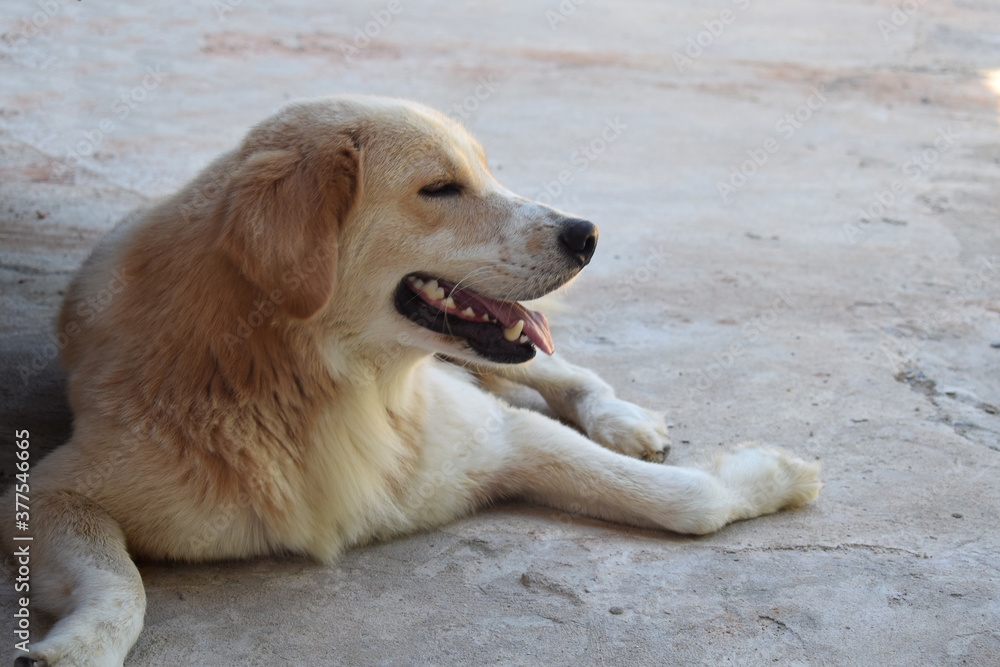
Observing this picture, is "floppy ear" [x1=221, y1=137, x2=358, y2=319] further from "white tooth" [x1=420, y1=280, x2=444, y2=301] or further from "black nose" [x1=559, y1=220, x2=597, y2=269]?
"black nose" [x1=559, y1=220, x2=597, y2=269]

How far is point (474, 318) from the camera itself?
2967 mm

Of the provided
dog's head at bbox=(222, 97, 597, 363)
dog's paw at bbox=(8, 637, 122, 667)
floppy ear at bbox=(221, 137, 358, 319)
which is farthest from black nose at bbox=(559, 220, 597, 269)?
dog's paw at bbox=(8, 637, 122, 667)

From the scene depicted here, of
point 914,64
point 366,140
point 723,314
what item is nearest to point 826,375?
point 723,314

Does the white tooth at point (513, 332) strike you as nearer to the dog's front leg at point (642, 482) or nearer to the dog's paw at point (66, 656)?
the dog's front leg at point (642, 482)

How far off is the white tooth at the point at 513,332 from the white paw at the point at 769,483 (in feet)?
3.33

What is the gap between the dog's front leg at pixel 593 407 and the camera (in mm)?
3822

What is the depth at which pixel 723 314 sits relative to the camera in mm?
5312

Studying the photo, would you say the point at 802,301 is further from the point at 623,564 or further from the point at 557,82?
the point at 557,82

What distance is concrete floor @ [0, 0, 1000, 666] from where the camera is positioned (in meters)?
2.74

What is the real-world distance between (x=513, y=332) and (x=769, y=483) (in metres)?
1.18

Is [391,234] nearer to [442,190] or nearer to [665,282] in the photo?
[442,190]

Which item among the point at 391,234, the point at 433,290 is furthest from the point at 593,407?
the point at 391,234

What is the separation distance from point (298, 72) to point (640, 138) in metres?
4.06

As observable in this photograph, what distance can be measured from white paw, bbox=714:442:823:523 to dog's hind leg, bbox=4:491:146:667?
81.3 inches
